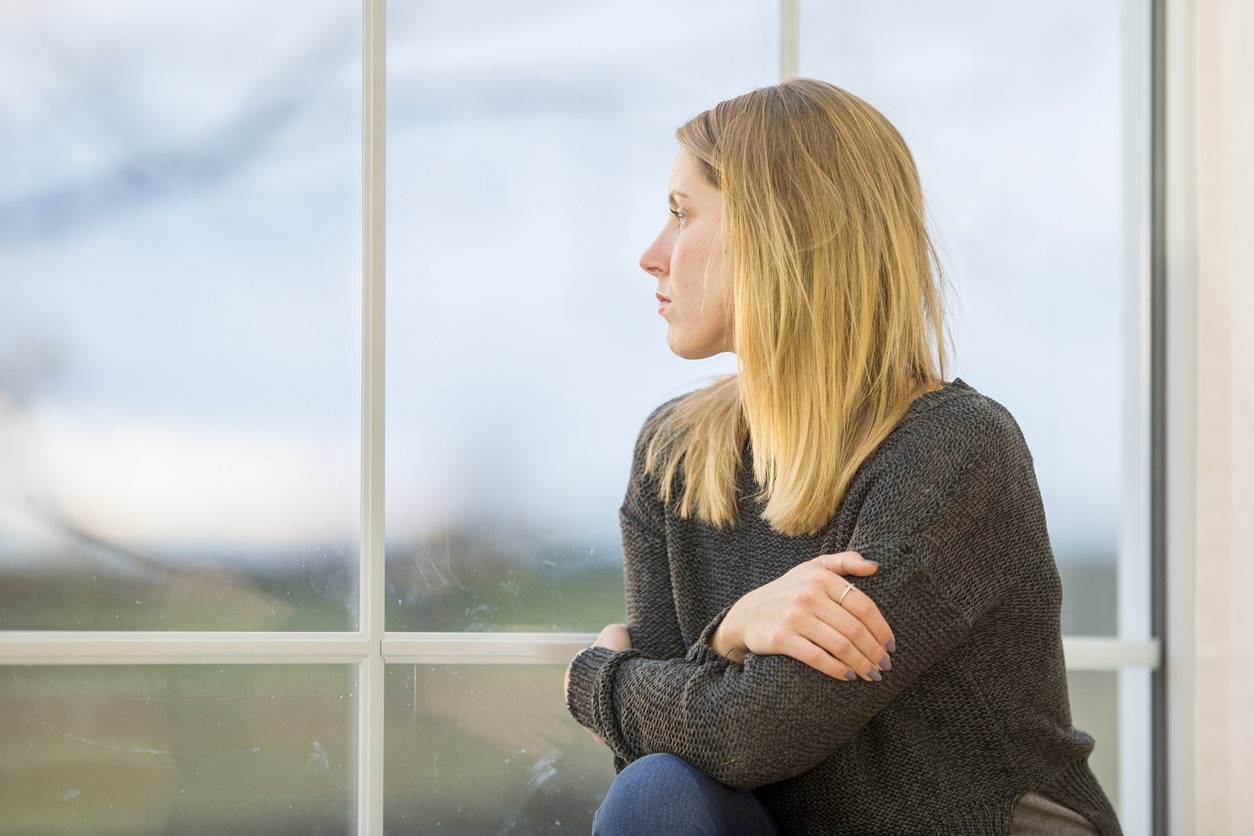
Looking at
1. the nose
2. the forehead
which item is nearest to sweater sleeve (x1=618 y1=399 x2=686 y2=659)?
the nose

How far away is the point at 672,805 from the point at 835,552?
0.34 meters

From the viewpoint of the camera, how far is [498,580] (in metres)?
1.78

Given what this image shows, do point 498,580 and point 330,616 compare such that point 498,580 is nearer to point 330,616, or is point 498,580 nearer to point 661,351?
point 330,616

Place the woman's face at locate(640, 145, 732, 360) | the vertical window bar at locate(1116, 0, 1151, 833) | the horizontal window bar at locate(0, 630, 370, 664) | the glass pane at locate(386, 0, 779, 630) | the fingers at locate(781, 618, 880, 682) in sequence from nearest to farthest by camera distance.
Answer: the fingers at locate(781, 618, 880, 682) → the woman's face at locate(640, 145, 732, 360) → the horizontal window bar at locate(0, 630, 370, 664) → the glass pane at locate(386, 0, 779, 630) → the vertical window bar at locate(1116, 0, 1151, 833)

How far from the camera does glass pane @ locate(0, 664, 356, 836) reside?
1.65m

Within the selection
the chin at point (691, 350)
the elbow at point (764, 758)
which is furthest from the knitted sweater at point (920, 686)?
the chin at point (691, 350)

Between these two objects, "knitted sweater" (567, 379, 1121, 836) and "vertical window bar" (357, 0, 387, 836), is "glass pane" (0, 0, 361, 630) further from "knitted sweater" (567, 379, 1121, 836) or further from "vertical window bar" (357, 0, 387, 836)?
"knitted sweater" (567, 379, 1121, 836)

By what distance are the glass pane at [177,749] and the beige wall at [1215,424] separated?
1.34 metres

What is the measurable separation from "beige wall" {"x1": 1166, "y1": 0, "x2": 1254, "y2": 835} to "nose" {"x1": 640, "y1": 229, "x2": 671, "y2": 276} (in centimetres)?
97

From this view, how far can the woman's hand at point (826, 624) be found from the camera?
3.85 feet

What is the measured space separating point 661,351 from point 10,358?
0.94m

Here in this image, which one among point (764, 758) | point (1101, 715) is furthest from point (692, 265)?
point (1101, 715)

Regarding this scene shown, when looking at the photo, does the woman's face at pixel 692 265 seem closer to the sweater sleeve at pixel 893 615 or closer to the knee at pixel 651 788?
the sweater sleeve at pixel 893 615

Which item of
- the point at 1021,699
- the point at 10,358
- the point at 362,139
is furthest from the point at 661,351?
the point at 10,358
